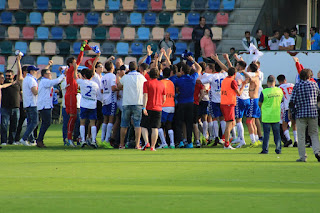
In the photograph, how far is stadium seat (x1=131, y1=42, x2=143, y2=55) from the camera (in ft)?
91.5

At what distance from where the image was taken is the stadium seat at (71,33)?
2886cm

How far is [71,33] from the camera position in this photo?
28938 mm

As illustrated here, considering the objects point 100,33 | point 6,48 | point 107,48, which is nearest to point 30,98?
point 107,48

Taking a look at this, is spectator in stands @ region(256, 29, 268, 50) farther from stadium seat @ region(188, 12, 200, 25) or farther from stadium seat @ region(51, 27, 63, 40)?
stadium seat @ region(51, 27, 63, 40)

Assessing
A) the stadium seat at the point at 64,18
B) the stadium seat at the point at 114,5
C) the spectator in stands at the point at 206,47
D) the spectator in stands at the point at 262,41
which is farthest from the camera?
the stadium seat at the point at 114,5

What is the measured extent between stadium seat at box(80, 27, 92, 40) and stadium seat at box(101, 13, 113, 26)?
2.40ft

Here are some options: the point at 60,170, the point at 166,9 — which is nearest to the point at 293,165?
the point at 60,170

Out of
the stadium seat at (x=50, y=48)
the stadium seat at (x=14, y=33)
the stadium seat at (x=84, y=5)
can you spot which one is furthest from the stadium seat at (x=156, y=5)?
the stadium seat at (x=14, y=33)

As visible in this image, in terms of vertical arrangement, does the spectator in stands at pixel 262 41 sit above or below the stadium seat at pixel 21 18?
below

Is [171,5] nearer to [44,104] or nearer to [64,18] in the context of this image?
[64,18]

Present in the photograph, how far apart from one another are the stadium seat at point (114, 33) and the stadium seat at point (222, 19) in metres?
4.38

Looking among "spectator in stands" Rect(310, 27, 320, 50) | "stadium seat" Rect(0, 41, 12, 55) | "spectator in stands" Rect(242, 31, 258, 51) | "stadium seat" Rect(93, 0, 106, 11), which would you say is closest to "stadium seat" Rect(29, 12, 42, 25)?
"stadium seat" Rect(0, 41, 12, 55)

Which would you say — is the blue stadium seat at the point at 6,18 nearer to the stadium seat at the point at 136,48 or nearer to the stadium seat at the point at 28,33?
the stadium seat at the point at 28,33

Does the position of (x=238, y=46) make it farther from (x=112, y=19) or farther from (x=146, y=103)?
(x=146, y=103)
